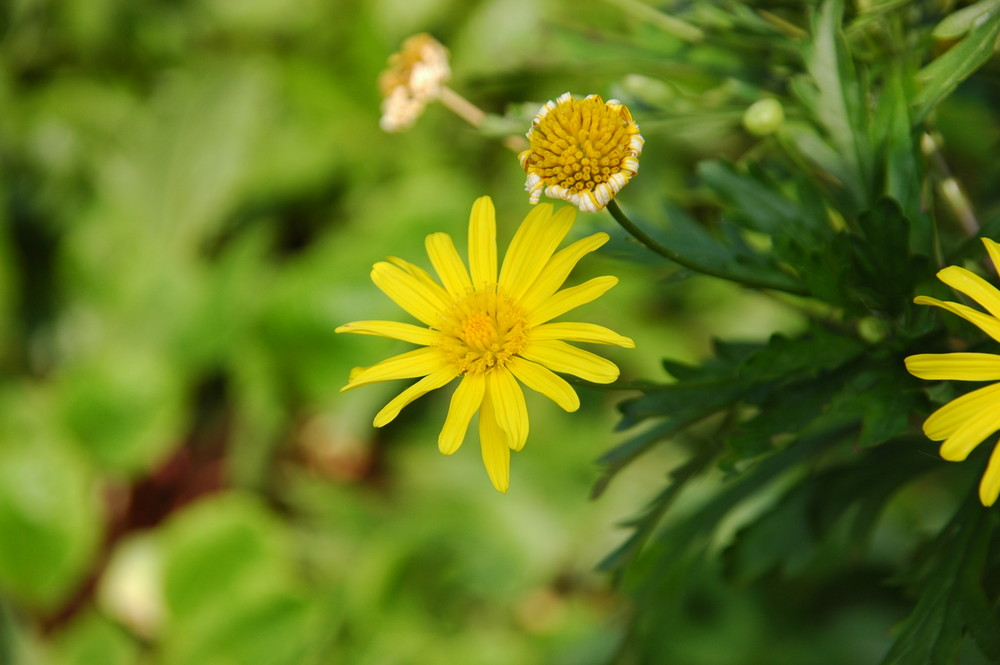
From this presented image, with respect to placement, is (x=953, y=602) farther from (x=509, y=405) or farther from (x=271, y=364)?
(x=271, y=364)

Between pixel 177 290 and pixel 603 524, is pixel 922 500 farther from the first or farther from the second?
pixel 177 290

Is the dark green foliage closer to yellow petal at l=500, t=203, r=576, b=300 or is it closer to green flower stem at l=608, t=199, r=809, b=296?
green flower stem at l=608, t=199, r=809, b=296

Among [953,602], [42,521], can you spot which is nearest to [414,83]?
[953,602]

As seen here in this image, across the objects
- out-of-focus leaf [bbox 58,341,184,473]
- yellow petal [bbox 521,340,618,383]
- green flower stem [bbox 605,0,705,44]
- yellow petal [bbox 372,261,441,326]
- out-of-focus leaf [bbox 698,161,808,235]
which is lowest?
yellow petal [bbox 521,340,618,383]

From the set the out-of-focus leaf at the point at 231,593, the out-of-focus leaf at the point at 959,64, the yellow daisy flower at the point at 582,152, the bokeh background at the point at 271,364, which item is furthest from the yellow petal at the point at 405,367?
the out-of-focus leaf at the point at 231,593

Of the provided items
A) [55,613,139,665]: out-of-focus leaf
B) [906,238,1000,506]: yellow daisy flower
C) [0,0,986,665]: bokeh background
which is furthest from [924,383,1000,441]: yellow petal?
[55,613,139,665]: out-of-focus leaf
